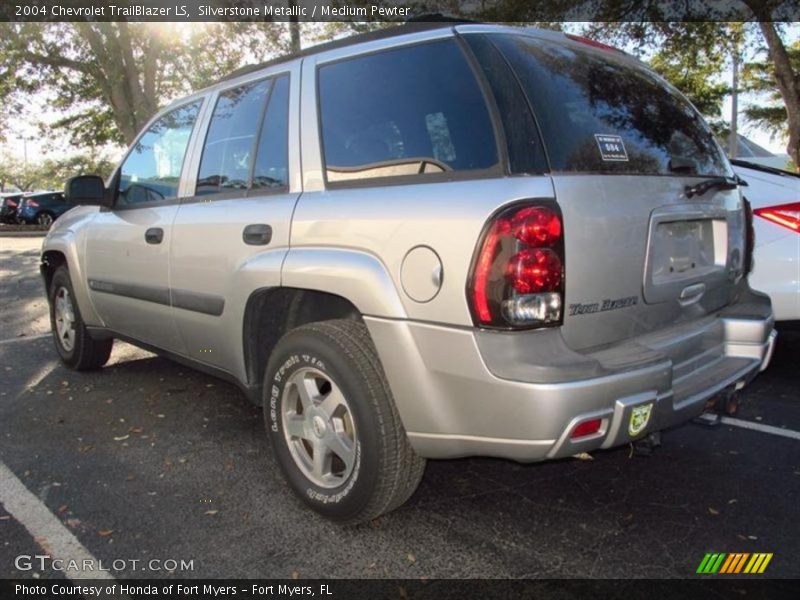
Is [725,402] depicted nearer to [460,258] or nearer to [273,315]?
[460,258]

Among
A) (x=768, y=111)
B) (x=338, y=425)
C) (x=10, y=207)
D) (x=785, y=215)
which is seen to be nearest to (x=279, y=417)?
(x=338, y=425)

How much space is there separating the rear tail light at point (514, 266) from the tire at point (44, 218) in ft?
90.8

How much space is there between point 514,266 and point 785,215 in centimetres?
322

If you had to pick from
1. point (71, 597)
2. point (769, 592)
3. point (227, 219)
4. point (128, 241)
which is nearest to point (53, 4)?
point (128, 241)

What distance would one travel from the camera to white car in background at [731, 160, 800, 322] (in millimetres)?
4391

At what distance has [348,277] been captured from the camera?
8.36 ft

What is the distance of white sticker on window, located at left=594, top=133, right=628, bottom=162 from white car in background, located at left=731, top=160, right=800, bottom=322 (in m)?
2.35

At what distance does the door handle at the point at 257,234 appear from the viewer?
2.99m

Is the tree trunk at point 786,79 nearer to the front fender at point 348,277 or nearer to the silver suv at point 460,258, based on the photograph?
the silver suv at point 460,258

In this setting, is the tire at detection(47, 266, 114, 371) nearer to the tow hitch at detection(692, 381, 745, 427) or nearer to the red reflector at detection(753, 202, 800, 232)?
the tow hitch at detection(692, 381, 745, 427)

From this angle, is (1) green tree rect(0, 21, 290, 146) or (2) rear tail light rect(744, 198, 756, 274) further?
(1) green tree rect(0, 21, 290, 146)

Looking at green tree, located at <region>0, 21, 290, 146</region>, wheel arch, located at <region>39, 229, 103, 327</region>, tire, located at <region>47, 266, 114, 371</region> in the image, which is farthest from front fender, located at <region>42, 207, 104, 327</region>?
green tree, located at <region>0, 21, 290, 146</region>

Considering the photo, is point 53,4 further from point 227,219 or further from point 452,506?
point 452,506

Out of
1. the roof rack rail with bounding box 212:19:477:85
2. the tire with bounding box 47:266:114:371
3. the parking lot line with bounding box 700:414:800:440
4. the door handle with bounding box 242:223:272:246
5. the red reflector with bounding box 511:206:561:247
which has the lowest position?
the parking lot line with bounding box 700:414:800:440
